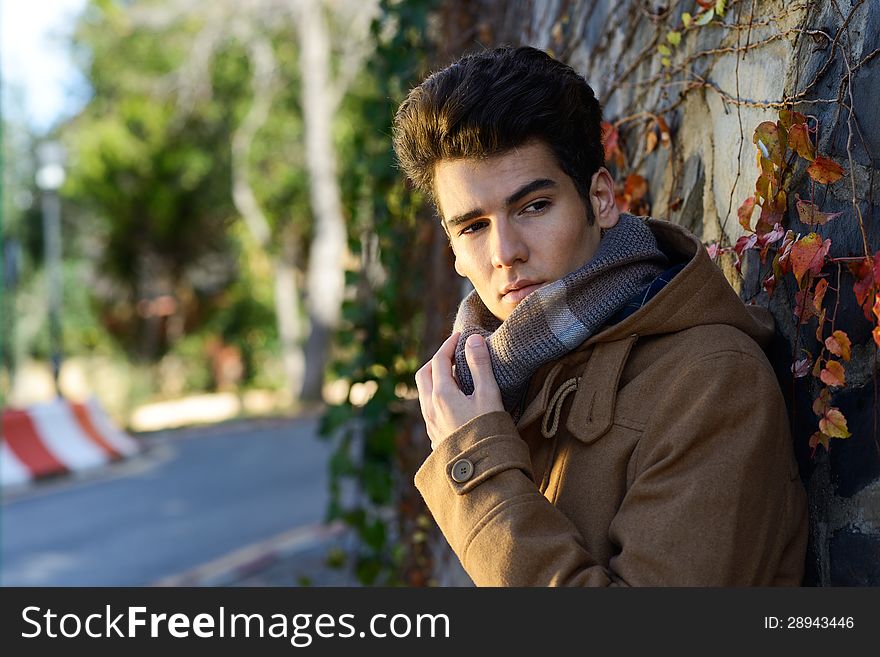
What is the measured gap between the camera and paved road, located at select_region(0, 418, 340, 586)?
7309 millimetres

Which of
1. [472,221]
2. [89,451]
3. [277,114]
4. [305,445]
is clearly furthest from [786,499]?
[277,114]

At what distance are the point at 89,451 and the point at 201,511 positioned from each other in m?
2.58

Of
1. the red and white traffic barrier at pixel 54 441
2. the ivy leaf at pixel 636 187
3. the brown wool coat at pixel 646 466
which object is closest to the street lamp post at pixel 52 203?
the red and white traffic barrier at pixel 54 441

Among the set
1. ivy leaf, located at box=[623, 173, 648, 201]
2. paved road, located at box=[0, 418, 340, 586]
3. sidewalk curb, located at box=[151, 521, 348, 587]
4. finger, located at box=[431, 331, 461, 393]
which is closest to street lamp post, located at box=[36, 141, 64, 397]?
paved road, located at box=[0, 418, 340, 586]

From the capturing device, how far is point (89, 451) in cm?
1112

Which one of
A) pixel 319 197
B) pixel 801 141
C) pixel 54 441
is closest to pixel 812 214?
pixel 801 141

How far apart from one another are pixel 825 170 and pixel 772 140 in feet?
0.61

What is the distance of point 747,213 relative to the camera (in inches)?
86.6

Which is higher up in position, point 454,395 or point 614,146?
point 614,146

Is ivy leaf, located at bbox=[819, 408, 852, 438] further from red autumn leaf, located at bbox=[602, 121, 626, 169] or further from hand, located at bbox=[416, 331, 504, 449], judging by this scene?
red autumn leaf, located at bbox=[602, 121, 626, 169]

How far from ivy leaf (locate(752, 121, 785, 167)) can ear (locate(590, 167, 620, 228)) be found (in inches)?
12.1

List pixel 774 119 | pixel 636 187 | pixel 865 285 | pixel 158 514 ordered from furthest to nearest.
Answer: pixel 158 514 → pixel 636 187 → pixel 774 119 → pixel 865 285

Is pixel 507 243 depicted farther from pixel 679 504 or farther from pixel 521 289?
pixel 679 504

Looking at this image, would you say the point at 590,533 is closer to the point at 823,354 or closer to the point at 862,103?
the point at 823,354
